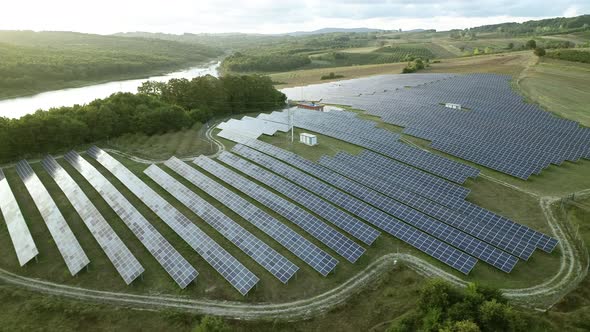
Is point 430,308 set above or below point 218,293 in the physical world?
above

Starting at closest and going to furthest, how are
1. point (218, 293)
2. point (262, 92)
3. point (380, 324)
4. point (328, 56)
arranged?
point (380, 324) → point (218, 293) → point (262, 92) → point (328, 56)

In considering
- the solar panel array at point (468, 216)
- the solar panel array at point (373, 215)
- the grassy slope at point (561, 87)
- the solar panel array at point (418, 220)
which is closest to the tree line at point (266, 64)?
the grassy slope at point (561, 87)

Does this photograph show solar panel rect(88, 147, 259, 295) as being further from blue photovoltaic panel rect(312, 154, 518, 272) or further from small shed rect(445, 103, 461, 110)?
small shed rect(445, 103, 461, 110)

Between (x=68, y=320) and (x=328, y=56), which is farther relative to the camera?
(x=328, y=56)

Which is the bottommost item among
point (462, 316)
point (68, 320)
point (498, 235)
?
point (68, 320)

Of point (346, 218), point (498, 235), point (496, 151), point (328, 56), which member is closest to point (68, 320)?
point (346, 218)

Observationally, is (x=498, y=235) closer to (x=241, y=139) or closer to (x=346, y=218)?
(x=346, y=218)

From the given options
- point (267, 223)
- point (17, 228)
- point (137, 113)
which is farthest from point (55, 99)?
point (267, 223)

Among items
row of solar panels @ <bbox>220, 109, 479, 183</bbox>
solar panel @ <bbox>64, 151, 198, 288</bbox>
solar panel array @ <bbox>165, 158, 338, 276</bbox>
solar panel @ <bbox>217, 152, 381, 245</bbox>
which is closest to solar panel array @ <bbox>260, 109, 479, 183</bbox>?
row of solar panels @ <bbox>220, 109, 479, 183</bbox>
